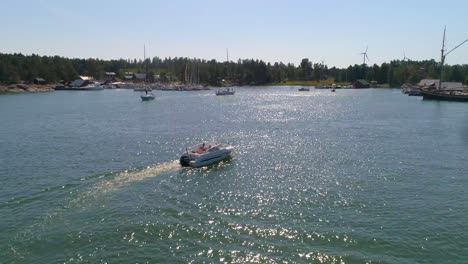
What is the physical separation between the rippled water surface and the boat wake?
202 millimetres

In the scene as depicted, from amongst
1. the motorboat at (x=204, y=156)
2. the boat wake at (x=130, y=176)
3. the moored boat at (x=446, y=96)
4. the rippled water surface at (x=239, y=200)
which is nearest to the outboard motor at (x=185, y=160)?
the motorboat at (x=204, y=156)

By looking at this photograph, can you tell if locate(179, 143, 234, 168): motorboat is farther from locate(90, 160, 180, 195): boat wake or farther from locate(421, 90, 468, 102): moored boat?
locate(421, 90, 468, 102): moored boat

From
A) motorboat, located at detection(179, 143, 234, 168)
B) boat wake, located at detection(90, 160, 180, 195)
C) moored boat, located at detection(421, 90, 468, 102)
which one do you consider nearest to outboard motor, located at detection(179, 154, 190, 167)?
motorboat, located at detection(179, 143, 234, 168)

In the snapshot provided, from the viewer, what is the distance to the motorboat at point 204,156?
53.6m

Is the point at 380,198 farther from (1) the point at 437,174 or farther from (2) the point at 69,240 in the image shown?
(2) the point at 69,240

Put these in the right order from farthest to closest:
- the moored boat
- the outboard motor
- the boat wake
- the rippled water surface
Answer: the moored boat → the outboard motor → the boat wake → the rippled water surface

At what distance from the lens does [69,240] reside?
3109cm

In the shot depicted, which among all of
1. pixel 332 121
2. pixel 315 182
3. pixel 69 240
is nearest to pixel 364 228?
pixel 315 182

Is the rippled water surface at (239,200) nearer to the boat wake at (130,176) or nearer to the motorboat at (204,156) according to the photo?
the boat wake at (130,176)

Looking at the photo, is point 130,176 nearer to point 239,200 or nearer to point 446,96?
point 239,200

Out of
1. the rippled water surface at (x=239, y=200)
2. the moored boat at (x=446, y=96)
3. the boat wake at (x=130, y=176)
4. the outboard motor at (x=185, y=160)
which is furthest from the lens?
the moored boat at (x=446, y=96)

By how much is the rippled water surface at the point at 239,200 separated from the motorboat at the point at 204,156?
4.29 feet

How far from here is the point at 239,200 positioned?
133 feet

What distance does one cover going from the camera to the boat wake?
43.8 meters
